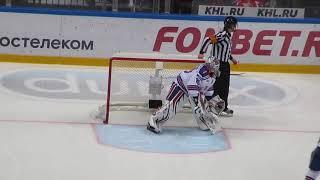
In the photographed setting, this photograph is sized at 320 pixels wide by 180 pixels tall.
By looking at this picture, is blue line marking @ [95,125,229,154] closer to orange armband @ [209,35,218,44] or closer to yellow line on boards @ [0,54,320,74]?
orange armband @ [209,35,218,44]

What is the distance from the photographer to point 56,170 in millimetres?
5641

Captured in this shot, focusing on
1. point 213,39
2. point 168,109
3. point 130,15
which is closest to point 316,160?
point 168,109

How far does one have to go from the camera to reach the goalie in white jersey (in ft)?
22.3

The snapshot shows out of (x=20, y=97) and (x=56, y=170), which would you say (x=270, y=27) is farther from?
(x=56, y=170)

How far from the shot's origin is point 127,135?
22.5 ft

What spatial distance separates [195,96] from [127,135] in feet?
2.68

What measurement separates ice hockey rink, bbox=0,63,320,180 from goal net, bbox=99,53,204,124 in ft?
0.50

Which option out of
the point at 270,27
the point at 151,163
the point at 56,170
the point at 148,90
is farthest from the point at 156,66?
the point at 270,27

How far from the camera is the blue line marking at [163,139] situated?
6512mm

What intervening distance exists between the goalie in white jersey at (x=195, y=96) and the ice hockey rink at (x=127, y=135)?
0.19 meters

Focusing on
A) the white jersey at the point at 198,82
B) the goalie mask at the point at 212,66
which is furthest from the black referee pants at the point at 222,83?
the goalie mask at the point at 212,66

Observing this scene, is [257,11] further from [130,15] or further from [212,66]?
[212,66]

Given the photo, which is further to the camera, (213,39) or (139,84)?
(139,84)

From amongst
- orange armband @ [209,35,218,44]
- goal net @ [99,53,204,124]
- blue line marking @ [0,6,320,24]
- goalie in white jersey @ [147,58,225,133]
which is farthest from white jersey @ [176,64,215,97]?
blue line marking @ [0,6,320,24]
